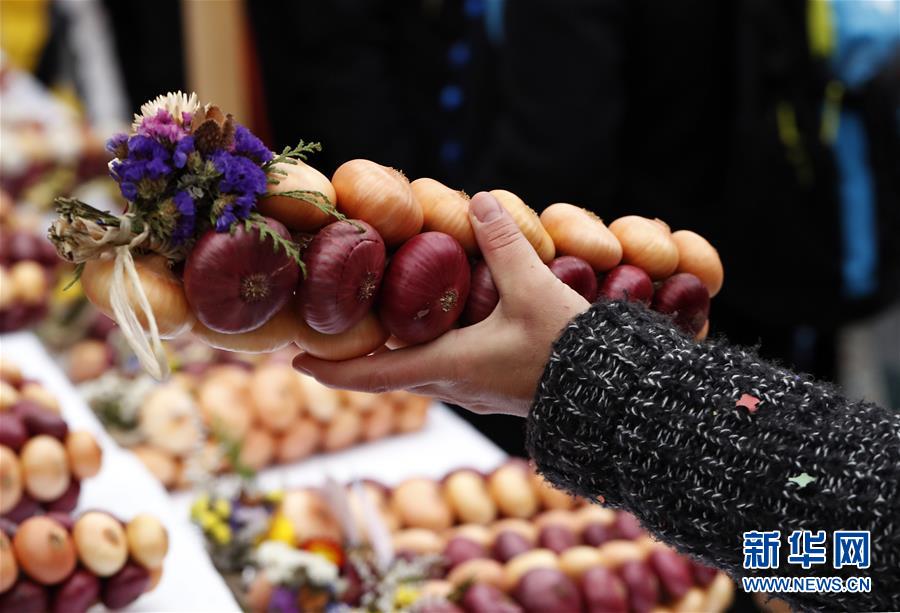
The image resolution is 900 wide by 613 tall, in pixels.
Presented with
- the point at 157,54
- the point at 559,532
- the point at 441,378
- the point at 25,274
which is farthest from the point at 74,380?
the point at 157,54

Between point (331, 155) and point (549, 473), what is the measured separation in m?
2.03

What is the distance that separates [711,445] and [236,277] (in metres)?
0.52

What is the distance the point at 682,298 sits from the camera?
1.24 metres

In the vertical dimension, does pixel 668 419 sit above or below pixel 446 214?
below

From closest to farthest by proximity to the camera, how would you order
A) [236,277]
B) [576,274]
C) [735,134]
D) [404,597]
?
[236,277] → [576,274] → [404,597] → [735,134]

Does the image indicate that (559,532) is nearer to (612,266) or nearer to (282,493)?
(282,493)

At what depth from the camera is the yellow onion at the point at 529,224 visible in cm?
114

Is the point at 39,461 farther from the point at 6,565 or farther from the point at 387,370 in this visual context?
the point at 387,370

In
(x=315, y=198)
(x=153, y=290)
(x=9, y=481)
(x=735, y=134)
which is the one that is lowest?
(x=9, y=481)

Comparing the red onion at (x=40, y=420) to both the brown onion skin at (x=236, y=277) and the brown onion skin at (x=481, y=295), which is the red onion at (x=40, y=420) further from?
the brown onion skin at (x=481, y=295)

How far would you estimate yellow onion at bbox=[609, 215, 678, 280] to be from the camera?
47.9 inches

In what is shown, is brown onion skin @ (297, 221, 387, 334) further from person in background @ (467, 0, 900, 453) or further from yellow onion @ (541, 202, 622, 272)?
person in background @ (467, 0, 900, 453)

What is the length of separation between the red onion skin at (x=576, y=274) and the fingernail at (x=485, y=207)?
116mm

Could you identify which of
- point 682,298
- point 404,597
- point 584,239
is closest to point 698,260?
point 682,298
